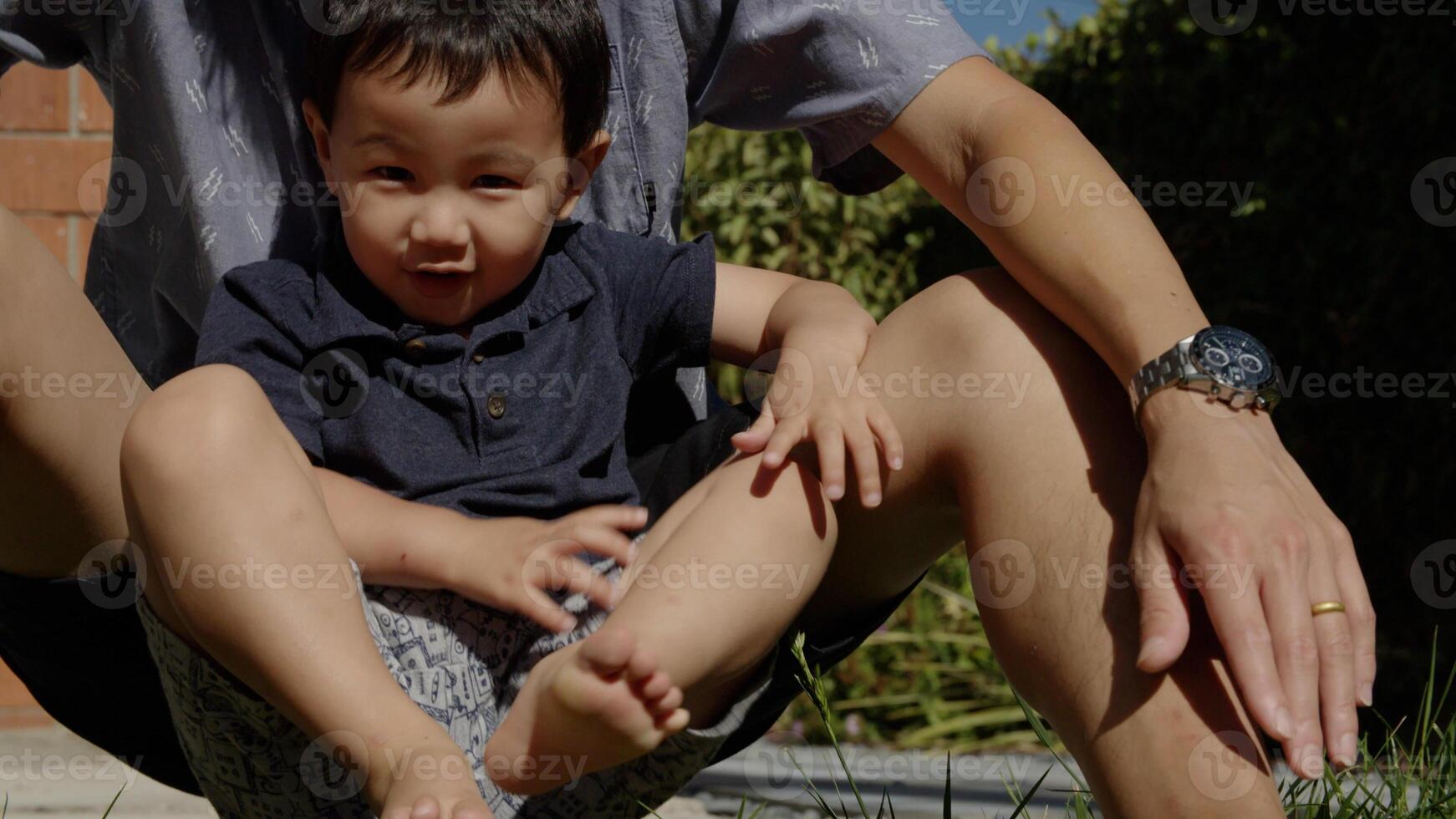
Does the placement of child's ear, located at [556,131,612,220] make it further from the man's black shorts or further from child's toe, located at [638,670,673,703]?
child's toe, located at [638,670,673,703]

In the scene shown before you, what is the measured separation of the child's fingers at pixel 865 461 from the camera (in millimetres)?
1330

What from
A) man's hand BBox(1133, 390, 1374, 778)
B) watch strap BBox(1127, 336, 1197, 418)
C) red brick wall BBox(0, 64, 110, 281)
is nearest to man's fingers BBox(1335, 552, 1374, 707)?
man's hand BBox(1133, 390, 1374, 778)

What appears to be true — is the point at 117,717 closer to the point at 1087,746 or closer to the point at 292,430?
the point at 292,430

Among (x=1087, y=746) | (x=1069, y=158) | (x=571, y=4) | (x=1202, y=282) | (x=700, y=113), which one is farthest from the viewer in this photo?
(x=1202, y=282)

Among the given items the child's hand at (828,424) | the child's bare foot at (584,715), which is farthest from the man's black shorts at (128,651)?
the child's bare foot at (584,715)

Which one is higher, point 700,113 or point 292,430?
point 700,113

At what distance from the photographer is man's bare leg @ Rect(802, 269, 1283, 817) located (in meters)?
1.17

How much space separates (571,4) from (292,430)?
59 centimetres

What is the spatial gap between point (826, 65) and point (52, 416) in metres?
0.96

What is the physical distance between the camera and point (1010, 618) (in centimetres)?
133

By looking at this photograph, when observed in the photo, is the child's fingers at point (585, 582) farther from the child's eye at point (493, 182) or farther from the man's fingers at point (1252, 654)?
the man's fingers at point (1252, 654)

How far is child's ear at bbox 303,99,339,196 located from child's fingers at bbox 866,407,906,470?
2.23ft

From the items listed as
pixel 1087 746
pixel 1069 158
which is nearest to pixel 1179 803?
pixel 1087 746

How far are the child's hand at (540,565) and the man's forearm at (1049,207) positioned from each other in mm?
502
